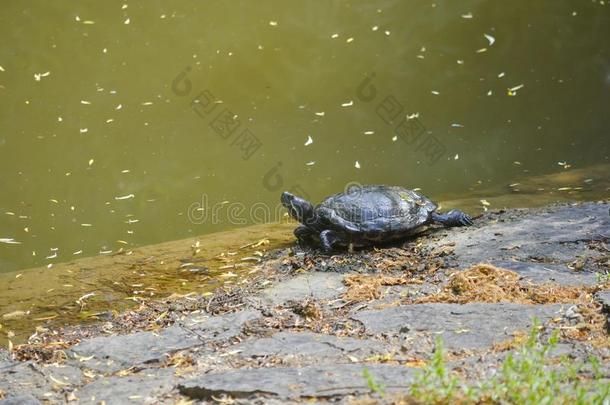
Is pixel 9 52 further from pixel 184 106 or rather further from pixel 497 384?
pixel 497 384

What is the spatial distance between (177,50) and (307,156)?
4.01 m

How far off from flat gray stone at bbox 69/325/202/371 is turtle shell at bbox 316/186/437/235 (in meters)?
2.03

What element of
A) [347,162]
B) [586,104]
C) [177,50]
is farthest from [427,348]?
[177,50]

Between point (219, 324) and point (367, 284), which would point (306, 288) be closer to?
point (367, 284)

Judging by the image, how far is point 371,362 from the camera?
356 centimetres

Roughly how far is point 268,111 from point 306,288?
523 centimetres

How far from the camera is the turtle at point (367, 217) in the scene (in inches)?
236

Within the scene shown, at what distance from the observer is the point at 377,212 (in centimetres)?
602

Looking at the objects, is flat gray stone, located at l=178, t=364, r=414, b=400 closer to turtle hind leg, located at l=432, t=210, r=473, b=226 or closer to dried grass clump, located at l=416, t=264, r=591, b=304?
dried grass clump, located at l=416, t=264, r=591, b=304

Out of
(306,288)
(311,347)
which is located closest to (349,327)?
(311,347)

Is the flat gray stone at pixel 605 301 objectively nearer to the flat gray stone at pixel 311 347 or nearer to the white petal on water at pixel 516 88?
the flat gray stone at pixel 311 347

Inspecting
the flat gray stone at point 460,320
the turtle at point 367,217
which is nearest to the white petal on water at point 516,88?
the turtle at point 367,217

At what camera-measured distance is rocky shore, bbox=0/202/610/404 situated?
3.38 metres

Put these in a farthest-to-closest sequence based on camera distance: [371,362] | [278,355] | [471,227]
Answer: [471,227]
[278,355]
[371,362]
